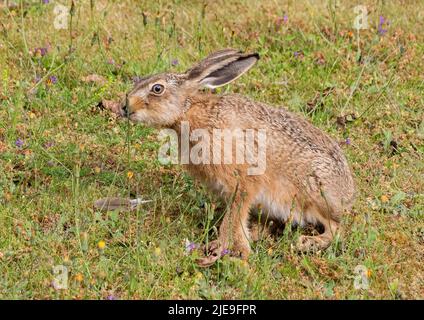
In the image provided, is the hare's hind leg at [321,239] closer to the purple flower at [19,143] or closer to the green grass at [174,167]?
the green grass at [174,167]

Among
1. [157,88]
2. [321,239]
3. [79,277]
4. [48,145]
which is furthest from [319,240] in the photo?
[48,145]

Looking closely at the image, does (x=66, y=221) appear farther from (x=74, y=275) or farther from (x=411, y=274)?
(x=411, y=274)

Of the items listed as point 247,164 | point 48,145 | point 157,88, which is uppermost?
point 157,88

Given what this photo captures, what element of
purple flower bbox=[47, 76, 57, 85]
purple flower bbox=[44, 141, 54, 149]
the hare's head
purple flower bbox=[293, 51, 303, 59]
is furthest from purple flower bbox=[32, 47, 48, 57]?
purple flower bbox=[293, 51, 303, 59]

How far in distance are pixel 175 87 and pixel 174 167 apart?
95 cm

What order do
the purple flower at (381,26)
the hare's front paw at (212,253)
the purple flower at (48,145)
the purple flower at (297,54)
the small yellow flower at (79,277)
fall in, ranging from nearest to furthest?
the small yellow flower at (79,277) < the hare's front paw at (212,253) < the purple flower at (48,145) < the purple flower at (297,54) < the purple flower at (381,26)

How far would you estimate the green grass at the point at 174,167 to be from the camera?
633cm

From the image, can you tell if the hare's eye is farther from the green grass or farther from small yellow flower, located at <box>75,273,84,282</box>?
small yellow flower, located at <box>75,273,84,282</box>

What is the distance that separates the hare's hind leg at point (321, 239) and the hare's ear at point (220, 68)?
1.30 m

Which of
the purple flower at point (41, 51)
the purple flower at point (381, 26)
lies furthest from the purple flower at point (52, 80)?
the purple flower at point (381, 26)

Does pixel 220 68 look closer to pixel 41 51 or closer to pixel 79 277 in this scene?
pixel 79 277

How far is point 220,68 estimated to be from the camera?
23.6ft

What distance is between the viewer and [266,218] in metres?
7.07

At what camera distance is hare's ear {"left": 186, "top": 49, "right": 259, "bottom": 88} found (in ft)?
23.4
